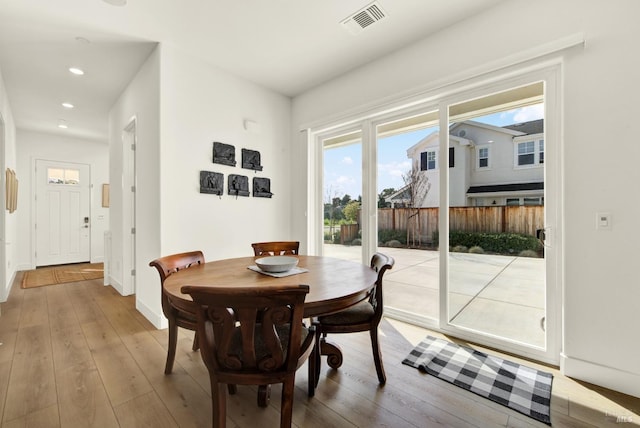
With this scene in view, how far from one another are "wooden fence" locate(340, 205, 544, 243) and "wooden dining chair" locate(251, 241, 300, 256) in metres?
1.04

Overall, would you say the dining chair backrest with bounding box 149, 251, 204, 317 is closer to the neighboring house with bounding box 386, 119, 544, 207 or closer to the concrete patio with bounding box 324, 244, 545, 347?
the concrete patio with bounding box 324, 244, 545, 347

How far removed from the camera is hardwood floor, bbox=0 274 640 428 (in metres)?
1.53

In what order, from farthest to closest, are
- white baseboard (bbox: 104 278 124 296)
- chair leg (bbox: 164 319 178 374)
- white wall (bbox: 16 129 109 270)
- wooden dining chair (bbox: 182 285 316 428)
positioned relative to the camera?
white wall (bbox: 16 129 109 270) → white baseboard (bbox: 104 278 124 296) → chair leg (bbox: 164 319 178 374) → wooden dining chair (bbox: 182 285 316 428)

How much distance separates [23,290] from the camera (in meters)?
4.04

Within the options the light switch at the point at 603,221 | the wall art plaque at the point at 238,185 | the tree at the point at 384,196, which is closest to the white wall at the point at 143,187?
the wall art plaque at the point at 238,185

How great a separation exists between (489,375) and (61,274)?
6.61m

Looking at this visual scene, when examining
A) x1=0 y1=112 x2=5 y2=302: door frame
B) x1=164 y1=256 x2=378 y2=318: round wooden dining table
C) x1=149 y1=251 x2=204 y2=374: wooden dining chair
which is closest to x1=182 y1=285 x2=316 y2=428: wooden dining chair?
x1=164 y1=256 x2=378 y2=318: round wooden dining table

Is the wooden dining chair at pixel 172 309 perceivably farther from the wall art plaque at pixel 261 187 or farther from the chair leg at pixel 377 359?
the wall art plaque at pixel 261 187

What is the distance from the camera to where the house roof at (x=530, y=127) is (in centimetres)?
218

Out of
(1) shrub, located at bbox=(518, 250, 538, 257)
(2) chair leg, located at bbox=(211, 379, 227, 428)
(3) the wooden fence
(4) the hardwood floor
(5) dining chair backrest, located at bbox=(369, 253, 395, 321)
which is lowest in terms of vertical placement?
(4) the hardwood floor

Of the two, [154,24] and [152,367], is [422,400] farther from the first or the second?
[154,24]

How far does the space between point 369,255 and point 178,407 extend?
2.21 metres

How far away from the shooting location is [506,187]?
94.3 inches

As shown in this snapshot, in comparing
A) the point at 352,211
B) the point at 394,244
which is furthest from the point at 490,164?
the point at 352,211
